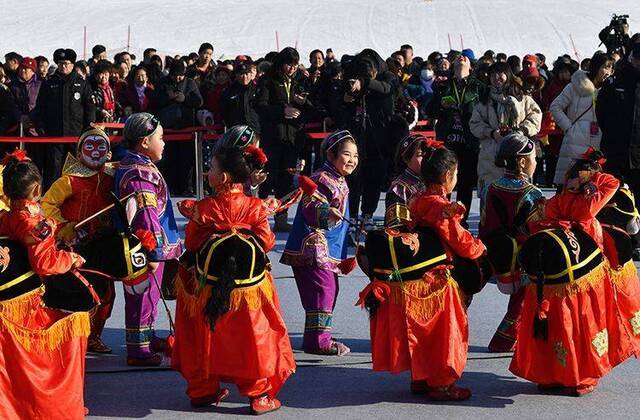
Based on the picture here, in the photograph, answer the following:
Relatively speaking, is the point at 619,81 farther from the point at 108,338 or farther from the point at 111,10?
the point at 111,10

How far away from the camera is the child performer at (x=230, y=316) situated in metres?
5.63

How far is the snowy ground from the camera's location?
5.80m

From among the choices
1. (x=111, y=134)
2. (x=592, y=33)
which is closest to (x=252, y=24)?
(x=592, y=33)

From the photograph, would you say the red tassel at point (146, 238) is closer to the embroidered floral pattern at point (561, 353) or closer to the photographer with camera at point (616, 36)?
the embroidered floral pattern at point (561, 353)

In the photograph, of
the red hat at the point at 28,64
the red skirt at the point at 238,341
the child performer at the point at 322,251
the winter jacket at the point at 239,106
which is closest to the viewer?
the red skirt at the point at 238,341

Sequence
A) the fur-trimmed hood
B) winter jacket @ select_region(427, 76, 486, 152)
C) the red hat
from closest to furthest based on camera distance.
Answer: the fur-trimmed hood → winter jacket @ select_region(427, 76, 486, 152) → the red hat

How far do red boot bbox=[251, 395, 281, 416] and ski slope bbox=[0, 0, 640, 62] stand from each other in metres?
28.7

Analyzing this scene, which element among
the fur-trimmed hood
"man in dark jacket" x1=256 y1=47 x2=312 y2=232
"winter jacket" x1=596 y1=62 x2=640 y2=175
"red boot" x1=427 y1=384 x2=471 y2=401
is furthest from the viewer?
"man in dark jacket" x1=256 y1=47 x2=312 y2=232

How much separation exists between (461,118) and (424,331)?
19.8 feet

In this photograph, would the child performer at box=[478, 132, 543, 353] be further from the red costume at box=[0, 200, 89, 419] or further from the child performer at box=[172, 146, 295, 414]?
the red costume at box=[0, 200, 89, 419]

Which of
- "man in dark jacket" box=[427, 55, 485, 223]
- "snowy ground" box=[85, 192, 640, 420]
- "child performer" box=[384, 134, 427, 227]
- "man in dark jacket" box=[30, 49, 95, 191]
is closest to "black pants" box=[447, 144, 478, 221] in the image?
"man in dark jacket" box=[427, 55, 485, 223]

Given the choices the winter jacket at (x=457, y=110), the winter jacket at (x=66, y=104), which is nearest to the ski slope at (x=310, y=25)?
the winter jacket at (x=66, y=104)

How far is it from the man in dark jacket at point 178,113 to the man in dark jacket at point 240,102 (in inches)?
17.5

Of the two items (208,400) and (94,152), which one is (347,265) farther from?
(94,152)
